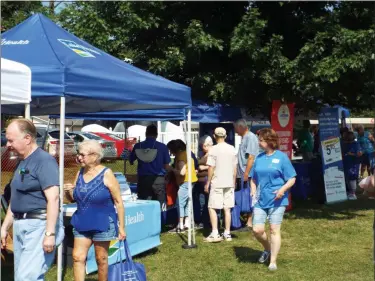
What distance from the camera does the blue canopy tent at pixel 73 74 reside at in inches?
225

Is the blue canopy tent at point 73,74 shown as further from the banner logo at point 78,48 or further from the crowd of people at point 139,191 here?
the crowd of people at point 139,191

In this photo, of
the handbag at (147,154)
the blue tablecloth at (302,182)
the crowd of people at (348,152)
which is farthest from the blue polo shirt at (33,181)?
the crowd of people at (348,152)

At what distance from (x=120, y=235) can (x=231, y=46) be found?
16.9ft

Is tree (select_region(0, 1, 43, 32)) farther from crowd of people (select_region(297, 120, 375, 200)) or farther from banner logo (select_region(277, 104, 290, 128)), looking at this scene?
banner logo (select_region(277, 104, 290, 128))

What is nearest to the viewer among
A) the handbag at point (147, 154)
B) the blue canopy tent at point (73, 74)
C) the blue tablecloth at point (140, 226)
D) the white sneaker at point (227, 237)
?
the blue canopy tent at point (73, 74)

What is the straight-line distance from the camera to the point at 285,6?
10.3 m

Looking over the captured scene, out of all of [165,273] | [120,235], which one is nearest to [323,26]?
[165,273]

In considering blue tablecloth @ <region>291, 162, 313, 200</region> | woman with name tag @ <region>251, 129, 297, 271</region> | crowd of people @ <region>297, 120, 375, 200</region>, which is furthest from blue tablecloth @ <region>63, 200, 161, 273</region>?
crowd of people @ <region>297, 120, 375, 200</region>

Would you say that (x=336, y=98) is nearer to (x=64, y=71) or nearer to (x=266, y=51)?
(x=266, y=51)

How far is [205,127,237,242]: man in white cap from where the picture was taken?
321 inches

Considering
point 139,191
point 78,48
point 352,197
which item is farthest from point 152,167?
point 352,197

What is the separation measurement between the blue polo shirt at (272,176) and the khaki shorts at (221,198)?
1.72 meters

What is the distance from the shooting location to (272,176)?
6473 mm

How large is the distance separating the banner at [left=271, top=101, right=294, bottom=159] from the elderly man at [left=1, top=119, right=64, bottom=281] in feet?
22.4
